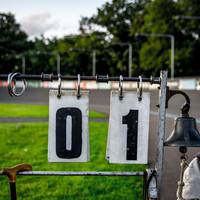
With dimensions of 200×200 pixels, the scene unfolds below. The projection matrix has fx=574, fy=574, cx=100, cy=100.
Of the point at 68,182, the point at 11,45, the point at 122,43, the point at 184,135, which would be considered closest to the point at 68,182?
the point at 68,182

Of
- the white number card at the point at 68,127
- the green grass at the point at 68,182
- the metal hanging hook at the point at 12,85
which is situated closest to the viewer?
the metal hanging hook at the point at 12,85

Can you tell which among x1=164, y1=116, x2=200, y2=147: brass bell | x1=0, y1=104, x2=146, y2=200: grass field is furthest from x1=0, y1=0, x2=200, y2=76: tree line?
x1=164, y1=116, x2=200, y2=147: brass bell

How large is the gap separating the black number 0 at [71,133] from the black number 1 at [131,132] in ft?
0.93

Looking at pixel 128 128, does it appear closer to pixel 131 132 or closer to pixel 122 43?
pixel 131 132

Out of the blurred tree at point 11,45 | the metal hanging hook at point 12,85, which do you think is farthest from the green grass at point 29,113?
the blurred tree at point 11,45

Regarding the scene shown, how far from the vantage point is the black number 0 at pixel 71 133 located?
3457 millimetres

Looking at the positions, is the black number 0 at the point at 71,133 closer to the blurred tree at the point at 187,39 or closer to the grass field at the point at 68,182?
the grass field at the point at 68,182

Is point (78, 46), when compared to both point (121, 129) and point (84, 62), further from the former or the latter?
point (121, 129)

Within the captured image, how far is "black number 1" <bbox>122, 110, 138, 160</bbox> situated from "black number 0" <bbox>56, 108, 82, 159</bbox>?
28cm

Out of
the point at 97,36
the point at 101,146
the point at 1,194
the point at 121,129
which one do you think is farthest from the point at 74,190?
the point at 97,36

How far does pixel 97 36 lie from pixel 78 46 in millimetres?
8674

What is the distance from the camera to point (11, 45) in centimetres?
12088

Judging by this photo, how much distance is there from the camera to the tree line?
76875 mm

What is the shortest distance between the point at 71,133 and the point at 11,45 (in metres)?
119
